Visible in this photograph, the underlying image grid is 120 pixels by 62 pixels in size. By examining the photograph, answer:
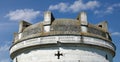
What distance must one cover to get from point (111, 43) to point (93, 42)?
7.59ft

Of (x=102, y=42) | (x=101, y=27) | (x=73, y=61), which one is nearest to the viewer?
(x=73, y=61)

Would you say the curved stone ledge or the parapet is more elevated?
the parapet

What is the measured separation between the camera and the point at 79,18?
73.2 feet

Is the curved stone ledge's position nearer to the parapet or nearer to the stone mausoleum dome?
the stone mausoleum dome

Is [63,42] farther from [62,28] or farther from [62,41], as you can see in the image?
[62,28]

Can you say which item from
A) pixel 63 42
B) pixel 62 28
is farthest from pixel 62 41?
pixel 62 28

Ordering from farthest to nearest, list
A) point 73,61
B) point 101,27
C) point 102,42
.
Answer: point 101,27
point 102,42
point 73,61

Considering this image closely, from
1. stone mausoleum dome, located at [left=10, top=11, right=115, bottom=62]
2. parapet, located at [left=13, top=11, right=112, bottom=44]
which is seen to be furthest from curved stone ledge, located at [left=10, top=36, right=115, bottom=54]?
parapet, located at [left=13, top=11, right=112, bottom=44]

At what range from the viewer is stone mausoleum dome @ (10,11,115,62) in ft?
67.2

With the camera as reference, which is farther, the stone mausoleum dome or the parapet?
the parapet

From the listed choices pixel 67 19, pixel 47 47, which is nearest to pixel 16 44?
pixel 47 47

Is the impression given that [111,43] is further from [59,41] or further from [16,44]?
[16,44]

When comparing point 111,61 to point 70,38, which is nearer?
point 70,38

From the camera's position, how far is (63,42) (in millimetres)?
20438
